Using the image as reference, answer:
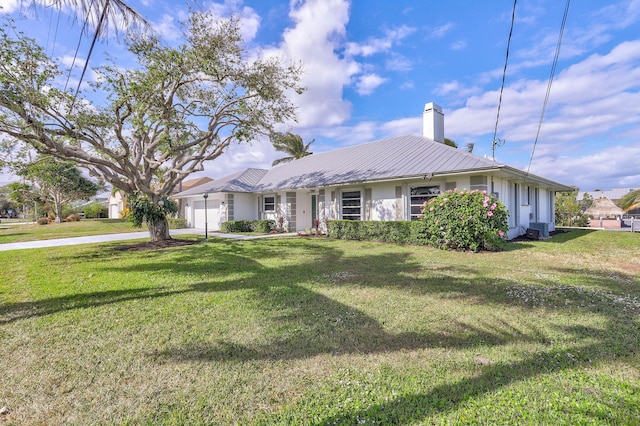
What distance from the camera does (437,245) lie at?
10.6 m

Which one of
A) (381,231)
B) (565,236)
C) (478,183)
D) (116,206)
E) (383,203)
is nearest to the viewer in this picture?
(478,183)

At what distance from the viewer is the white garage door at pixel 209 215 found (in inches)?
830

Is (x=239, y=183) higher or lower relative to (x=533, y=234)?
higher

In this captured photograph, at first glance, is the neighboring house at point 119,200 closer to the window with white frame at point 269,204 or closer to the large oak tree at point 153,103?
the window with white frame at point 269,204

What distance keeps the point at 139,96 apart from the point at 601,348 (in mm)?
13045

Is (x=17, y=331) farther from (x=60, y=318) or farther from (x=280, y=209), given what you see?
(x=280, y=209)

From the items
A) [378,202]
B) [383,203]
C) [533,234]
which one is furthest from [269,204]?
[533,234]

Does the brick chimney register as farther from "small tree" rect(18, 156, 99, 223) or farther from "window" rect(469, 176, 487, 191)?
"small tree" rect(18, 156, 99, 223)

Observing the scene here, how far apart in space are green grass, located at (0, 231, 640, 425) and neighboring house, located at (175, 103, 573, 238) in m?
5.82

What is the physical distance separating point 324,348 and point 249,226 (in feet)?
54.7

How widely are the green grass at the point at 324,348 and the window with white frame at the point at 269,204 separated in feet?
42.0

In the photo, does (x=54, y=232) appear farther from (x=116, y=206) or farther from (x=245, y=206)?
(x=116, y=206)

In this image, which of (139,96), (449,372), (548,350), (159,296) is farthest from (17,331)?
(139,96)

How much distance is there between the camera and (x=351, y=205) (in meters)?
15.2
